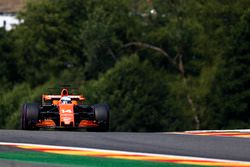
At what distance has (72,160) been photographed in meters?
10.4

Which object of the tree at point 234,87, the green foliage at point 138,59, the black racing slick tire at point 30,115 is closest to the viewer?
the black racing slick tire at point 30,115

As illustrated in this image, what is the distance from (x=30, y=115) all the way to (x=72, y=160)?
27.0 ft

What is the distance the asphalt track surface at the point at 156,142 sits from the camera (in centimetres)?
1166

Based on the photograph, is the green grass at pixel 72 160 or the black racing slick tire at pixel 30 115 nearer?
the green grass at pixel 72 160

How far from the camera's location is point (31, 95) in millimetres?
66562

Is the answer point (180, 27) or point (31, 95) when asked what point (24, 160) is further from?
point (180, 27)

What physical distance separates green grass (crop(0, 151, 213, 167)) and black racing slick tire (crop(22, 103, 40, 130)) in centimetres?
739

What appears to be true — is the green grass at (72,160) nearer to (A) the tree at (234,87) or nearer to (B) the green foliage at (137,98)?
(A) the tree at (234,87)

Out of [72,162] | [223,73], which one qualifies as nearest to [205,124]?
[223,73]

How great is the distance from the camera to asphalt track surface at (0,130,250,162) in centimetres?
1166

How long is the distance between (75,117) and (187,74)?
53.8m

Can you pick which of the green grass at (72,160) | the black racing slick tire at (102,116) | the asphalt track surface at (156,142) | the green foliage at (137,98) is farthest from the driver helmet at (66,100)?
the green foliage at (137,98)

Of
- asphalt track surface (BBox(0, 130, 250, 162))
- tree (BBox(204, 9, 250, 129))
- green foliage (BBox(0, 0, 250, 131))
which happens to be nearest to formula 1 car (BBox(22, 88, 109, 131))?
asphalt track surface (BBox(0, 130, 250, 162))

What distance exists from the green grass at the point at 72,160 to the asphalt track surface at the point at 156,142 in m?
1.13
